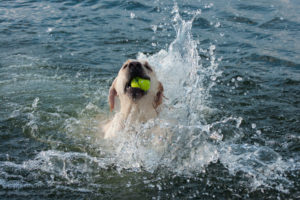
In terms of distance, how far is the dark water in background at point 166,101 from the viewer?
422 centimetres

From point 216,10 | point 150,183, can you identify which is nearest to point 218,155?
point 150,183

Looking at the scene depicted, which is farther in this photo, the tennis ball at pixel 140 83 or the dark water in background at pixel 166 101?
the tennis ball at pixel 140 83

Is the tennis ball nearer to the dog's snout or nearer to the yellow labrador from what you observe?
the yellow labrador

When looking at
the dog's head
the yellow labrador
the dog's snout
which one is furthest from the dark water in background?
the dog's snout

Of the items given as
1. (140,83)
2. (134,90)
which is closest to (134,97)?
(134,90)

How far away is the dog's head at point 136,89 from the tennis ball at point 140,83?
0.16ft

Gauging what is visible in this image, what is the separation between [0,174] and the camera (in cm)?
420

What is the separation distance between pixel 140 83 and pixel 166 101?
160cm

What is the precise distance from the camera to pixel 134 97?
507cm

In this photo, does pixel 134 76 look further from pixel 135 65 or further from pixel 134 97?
pixel 134 97

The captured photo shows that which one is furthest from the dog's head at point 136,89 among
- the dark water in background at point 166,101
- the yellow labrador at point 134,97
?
the dark water in background at point 166,101

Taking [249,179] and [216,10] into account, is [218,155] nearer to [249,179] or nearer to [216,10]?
[249,179]

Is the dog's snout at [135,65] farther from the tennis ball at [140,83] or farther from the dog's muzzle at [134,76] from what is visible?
the tennis ball at [140,83]

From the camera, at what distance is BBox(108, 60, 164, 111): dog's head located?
16.6ft
